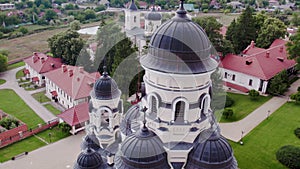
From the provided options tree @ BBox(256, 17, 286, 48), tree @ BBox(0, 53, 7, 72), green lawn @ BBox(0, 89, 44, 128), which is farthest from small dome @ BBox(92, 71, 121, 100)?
tree @ BBox(256, 17, 286, 48)

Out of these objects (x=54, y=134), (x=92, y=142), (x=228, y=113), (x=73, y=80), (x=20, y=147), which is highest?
(x=92, y=142)

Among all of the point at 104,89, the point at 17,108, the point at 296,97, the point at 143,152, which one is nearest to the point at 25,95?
the point at 17,108

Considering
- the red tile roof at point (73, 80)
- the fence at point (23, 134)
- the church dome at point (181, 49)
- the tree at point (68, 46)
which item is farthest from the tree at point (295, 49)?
the fence at point (23, 134)

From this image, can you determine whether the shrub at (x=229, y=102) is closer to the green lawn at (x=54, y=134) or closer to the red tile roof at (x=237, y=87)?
the red tile roof at (x=237, y=87)

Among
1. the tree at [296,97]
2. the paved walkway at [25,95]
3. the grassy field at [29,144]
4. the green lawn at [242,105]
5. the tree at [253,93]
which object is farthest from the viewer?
the tree at [253,93]

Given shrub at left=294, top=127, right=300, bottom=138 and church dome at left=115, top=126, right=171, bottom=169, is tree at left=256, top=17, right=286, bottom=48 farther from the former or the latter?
church dome at left=115, top=126, right=171, bottom=169

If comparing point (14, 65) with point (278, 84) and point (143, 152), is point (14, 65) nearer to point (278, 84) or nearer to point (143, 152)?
point (278, 84)
